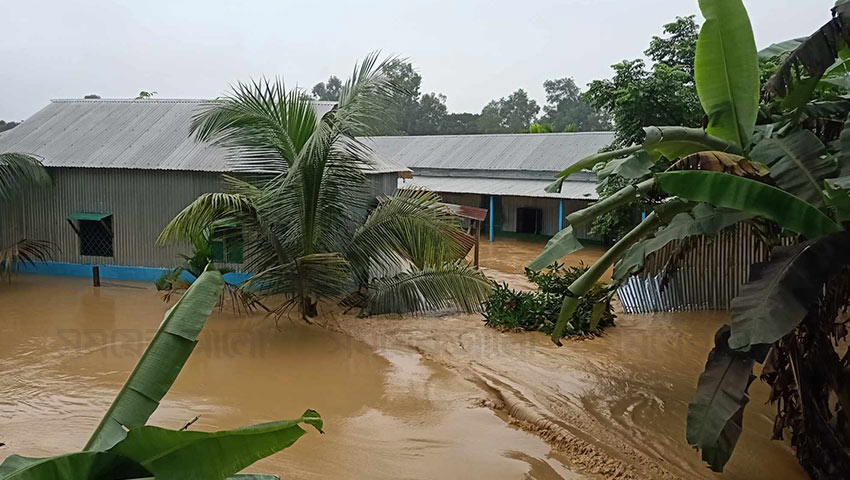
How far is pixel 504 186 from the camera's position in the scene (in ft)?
75.5

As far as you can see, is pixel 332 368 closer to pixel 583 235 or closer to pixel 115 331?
pixel 115 331

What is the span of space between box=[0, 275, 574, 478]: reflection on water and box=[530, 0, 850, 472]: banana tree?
157cm

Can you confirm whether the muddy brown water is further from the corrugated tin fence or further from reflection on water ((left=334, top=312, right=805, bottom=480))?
the corrugated tin fence

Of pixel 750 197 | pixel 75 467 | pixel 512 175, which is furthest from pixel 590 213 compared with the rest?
pixel 512 175

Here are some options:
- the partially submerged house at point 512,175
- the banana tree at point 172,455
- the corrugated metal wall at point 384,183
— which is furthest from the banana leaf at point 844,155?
the partially submerged house at point 512,175

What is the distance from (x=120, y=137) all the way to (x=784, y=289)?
1472cm

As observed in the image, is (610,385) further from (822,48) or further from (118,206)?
(118,206)

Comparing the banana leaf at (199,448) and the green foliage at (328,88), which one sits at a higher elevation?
the green foliage at (328,88)

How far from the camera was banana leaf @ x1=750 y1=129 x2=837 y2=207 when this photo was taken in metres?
4.33

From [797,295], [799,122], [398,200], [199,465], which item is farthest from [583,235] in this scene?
[199,465]

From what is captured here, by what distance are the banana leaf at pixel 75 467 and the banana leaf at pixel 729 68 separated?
4.60 metres

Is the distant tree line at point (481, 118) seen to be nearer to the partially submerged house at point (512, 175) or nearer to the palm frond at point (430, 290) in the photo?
the partially submerged house at point (512, 175)

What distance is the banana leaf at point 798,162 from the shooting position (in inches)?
170

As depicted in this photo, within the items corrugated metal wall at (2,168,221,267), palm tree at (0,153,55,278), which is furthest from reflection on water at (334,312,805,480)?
palm tree at (0,153,55,278)
